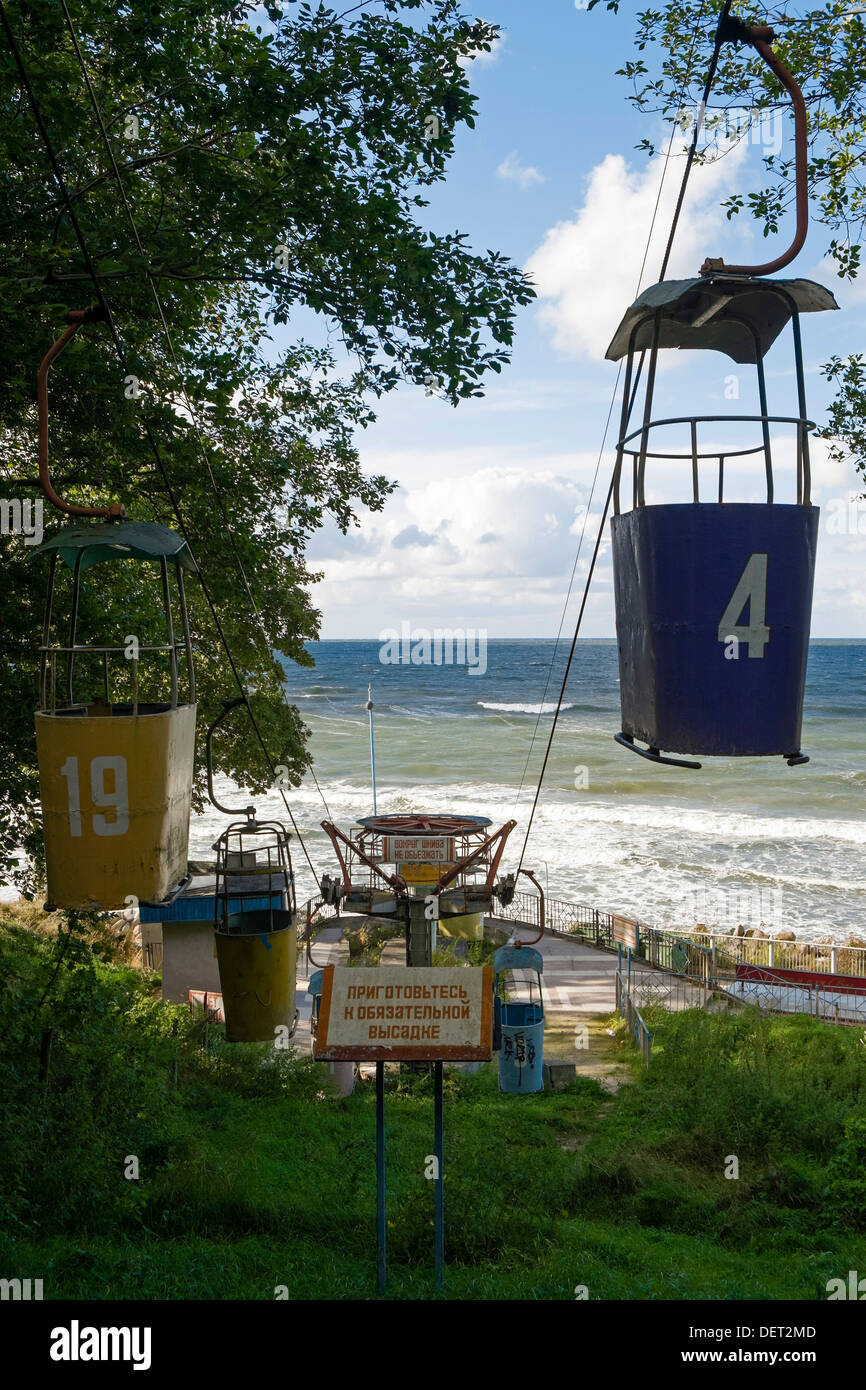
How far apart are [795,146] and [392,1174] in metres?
9.44

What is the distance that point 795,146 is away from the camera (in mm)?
3219

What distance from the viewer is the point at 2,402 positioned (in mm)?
8008

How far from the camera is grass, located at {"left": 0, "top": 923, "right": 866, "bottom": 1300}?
773cm

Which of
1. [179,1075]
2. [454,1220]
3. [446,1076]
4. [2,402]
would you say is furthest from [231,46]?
[446,1076]

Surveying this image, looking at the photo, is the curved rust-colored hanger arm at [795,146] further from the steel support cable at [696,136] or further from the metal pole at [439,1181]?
the metal pole at [439,1181]

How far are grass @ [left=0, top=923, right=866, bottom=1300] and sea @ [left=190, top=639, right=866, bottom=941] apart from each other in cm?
667

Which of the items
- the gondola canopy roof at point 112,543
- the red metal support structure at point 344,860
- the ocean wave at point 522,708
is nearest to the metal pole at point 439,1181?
the red metal support structure at point 344,860

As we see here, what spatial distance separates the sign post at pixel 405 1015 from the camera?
6.32 metres

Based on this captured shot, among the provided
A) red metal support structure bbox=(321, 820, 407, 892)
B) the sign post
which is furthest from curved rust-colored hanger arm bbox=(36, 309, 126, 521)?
red metal support structure bbox=(321, 820, 407, 892)

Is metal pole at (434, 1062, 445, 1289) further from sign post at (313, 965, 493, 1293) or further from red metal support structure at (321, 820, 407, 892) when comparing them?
red metal support structure at (321, 820, 407, 892)

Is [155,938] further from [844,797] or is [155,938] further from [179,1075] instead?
[844,797]

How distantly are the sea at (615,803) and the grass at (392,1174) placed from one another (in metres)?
6.67
